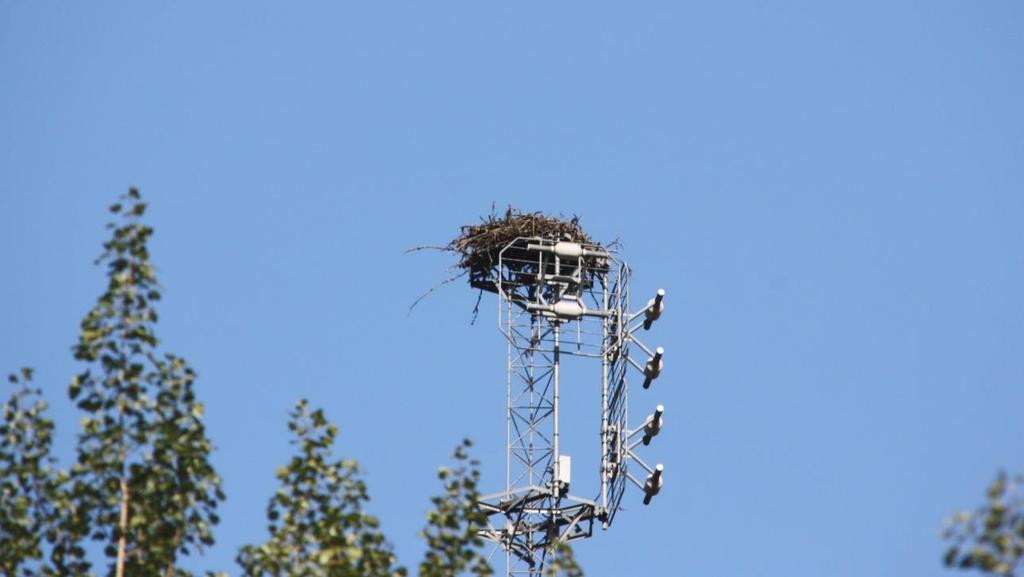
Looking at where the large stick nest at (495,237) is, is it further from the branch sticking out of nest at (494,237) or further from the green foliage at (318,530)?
the green foliage at (318,530)

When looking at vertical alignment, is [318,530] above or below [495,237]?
below

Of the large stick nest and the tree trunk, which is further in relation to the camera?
the large stick nest

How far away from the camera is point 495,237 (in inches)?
1592

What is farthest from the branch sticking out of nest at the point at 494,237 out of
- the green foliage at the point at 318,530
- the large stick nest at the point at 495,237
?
the green foliage at the point at 318,530

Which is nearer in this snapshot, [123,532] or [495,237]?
[123,532]

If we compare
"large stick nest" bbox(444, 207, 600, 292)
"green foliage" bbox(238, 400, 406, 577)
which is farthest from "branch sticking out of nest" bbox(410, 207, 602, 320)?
"green foliage" bbox(238, 400, 406, 577)

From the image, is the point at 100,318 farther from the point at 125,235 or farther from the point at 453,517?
the point at 453,517

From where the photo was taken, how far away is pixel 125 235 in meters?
22.8

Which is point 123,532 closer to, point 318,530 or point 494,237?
point 318,530

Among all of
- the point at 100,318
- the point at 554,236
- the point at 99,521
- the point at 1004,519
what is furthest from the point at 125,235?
the point at 554,236

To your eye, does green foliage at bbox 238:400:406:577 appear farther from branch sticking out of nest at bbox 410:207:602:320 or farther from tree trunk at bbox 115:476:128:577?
branch sticking out of nest at bbox 410:207:602:320

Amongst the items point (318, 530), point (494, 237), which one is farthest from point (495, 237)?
point (318, 530)

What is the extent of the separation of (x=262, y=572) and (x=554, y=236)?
63.4 feet

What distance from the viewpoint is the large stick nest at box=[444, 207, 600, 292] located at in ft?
132
